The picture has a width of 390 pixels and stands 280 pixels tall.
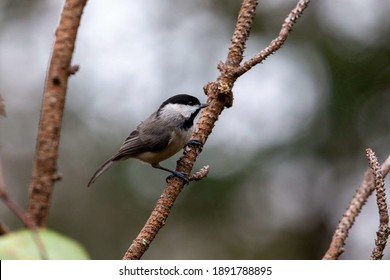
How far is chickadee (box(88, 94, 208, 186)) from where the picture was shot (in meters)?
2.85

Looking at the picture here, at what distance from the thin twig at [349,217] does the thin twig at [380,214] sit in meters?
0.01

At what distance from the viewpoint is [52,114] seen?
0.61 metres

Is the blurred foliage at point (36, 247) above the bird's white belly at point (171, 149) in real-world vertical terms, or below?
below

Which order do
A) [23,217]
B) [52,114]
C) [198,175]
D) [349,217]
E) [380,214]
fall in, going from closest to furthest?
[23,217] < [52,114] < [349,217] < [380,214] < [198,175]

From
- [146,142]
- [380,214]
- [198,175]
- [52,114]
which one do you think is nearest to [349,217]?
[380,214]

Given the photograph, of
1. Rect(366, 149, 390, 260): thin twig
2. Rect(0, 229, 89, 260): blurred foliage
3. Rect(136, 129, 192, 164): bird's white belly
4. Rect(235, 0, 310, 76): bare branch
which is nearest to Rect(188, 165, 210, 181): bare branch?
Rect(235, 0, 310, 76): bare branch

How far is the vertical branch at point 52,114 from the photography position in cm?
56

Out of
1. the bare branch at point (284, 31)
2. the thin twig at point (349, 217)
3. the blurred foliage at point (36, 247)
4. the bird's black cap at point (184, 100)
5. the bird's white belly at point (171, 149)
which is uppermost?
the bird's black cap at point (184, 100)

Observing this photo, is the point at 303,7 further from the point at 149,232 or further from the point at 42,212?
the point at 42,212

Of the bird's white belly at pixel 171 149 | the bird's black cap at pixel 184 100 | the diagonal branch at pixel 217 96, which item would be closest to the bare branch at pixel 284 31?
the diagonal branch at pixel 217 96

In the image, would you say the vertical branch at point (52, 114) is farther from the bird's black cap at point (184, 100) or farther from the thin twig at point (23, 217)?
the bird's black cap at point (184, 100)

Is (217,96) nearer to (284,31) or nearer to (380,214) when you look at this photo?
(284,31)

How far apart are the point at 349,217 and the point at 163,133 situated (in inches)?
82.5

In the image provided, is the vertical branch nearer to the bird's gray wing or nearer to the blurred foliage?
the blurred foliage
